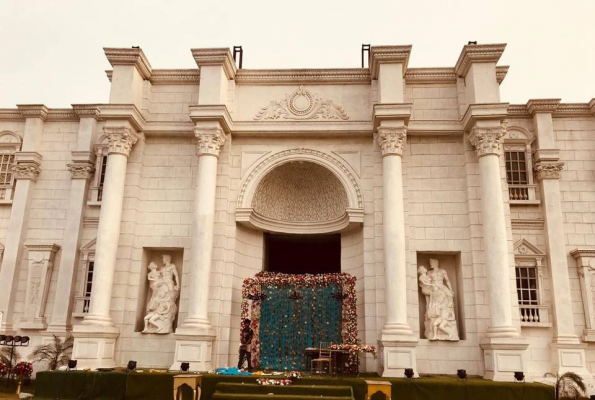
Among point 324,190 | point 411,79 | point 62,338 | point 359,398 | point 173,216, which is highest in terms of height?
point 411,79

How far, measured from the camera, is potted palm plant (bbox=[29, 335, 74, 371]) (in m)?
16.2

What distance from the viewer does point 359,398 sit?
12.5 metres

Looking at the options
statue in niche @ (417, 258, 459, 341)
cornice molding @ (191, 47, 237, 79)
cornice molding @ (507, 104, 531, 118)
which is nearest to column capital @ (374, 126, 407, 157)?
statue in niche @ (417, 258, 459, 341)

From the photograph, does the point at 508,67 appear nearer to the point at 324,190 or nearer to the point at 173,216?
the point at 324,190

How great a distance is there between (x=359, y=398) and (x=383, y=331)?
285cm

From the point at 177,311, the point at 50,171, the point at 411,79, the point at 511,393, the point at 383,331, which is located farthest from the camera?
the point at 50,171

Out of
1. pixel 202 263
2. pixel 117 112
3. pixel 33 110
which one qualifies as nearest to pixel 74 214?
pixel 117 112

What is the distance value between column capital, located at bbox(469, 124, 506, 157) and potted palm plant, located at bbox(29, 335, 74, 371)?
1533 cm

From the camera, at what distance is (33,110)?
19.6 metres

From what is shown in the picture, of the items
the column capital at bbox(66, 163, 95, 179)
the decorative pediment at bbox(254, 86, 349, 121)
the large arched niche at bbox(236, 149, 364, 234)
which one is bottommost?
the large arched niche at bbox(236, 149, 364, 234)

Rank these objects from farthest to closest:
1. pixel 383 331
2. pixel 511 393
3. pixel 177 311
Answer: pixel 177 311 → pixel 383 331 → pixel 511 393

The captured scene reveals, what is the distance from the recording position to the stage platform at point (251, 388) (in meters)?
11.9

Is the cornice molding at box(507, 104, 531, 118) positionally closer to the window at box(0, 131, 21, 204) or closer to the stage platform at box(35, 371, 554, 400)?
the stage platform at box(35, 371, 554, 400)

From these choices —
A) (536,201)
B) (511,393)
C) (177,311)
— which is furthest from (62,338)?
(536,201)
